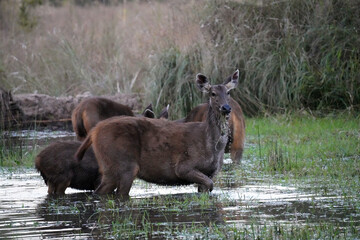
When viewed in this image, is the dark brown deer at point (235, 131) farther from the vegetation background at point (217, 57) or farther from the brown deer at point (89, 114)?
the vegetation background at point (217, 57)

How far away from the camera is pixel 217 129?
9094 mm

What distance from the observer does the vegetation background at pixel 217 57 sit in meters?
15.2

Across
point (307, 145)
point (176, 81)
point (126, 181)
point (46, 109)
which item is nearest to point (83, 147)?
point (126, 181)

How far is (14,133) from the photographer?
618 inches

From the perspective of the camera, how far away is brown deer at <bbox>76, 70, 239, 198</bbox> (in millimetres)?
8617

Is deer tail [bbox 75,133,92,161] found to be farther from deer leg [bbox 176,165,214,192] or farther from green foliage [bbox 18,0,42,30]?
green foliage [bbox 18,0,42,30]

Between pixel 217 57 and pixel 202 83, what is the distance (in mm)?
6749

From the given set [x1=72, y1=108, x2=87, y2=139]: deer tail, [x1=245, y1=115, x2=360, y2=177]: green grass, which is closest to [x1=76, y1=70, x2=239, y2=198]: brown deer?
[x1=245, y1=115, x2=360, y2=177]: green grass

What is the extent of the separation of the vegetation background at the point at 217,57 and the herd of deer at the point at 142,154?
5.83 m

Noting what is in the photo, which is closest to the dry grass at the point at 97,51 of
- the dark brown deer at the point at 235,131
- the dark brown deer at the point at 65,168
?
the dark brown deer at the point at 235,131

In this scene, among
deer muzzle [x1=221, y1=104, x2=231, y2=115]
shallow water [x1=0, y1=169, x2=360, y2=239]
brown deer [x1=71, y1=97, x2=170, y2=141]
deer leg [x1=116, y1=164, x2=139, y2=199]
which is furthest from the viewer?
brown deer [x1=71, y1=97, x2=170, y2=141]

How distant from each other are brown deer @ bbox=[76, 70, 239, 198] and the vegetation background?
610cm

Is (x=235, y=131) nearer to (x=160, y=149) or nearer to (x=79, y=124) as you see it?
(x=160, y=149)

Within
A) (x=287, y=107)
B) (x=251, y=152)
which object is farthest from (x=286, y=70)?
(x=251, y=152)
